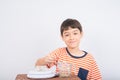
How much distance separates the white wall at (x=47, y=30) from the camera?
1.72 m

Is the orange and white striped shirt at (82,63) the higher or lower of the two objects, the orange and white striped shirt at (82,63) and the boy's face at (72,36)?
the lower

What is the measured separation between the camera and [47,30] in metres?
1.75

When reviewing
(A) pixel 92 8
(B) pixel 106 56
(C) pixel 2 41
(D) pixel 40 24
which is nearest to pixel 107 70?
(B) pixel 106 56

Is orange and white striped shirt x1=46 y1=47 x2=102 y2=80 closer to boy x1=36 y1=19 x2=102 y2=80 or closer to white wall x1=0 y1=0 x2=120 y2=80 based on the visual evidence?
boy x1=36 y1=19 x2=102 y2=80

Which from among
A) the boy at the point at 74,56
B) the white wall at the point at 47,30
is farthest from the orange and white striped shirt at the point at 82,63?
the white wall at the point at 47,30

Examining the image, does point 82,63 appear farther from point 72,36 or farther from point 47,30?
point 47,30

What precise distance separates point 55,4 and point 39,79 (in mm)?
744

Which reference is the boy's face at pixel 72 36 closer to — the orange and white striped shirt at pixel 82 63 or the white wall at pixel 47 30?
the orange and white striped shirt at pixel 82 63

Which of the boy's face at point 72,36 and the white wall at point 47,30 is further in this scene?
the white wall at point 47,30

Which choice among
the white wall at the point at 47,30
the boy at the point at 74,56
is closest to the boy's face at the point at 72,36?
the boy at the point at 74,56

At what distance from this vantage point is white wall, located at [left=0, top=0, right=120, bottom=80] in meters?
1.72

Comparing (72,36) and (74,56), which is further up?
(72,36)

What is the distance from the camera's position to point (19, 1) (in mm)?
1721

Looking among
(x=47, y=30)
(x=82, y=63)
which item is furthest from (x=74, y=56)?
(x=47, y=30)
